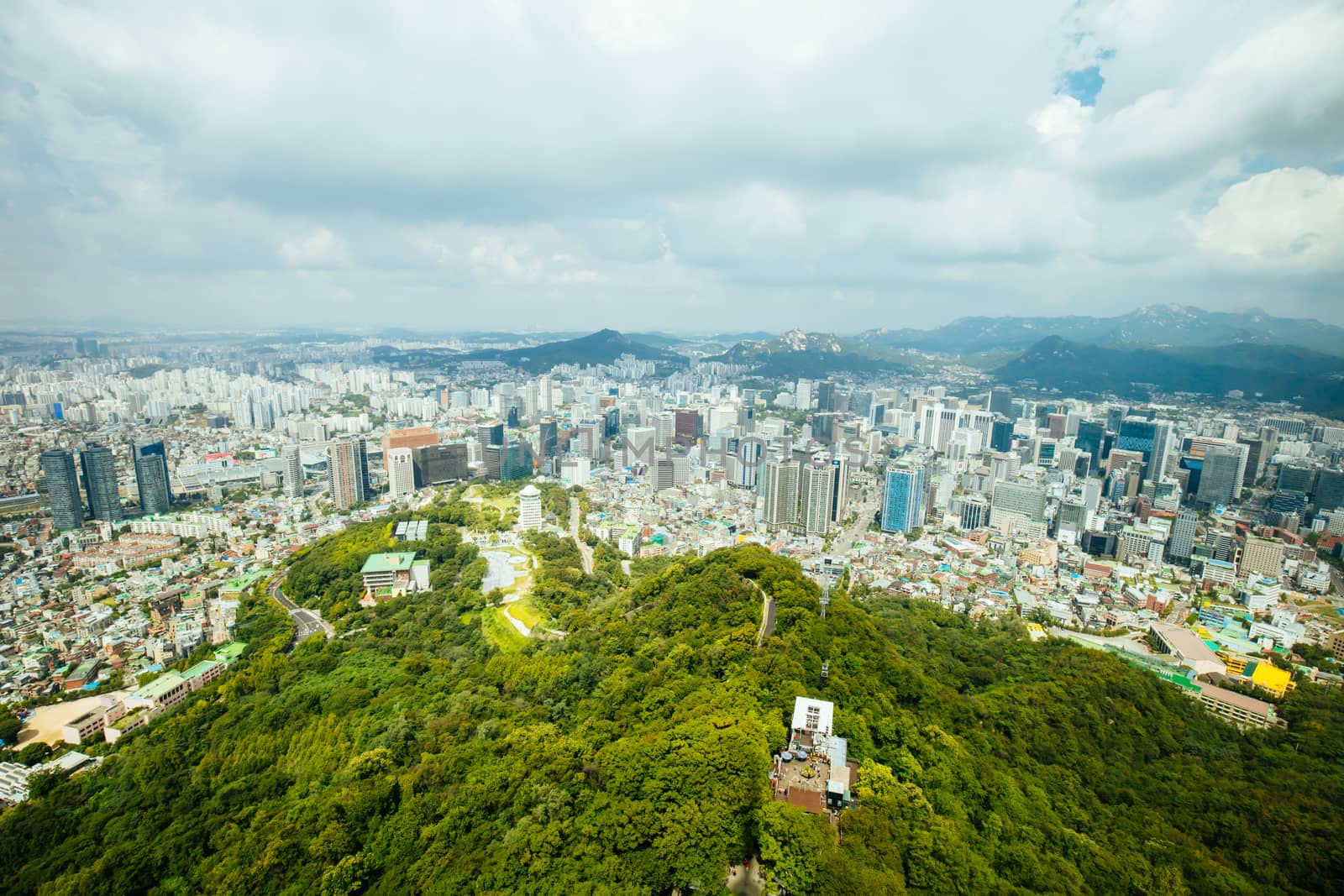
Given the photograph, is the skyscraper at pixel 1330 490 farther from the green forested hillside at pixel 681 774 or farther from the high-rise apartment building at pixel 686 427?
the high-rise apartment building at pixel 686 427

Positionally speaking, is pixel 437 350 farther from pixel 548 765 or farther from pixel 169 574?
pixel 548 765

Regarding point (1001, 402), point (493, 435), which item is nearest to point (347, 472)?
point (493, 435)

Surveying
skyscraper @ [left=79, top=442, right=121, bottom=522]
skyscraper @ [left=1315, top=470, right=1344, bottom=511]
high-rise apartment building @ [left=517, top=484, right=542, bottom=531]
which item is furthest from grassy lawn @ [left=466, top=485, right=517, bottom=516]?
skyscraper @ [left=1315, top=470, right=1344, bottom=511]

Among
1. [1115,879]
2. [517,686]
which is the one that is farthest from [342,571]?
[1115,879]

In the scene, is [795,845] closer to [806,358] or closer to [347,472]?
[347,472]

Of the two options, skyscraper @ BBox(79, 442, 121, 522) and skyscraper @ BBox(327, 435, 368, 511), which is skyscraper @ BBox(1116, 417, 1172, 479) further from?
skyscraper @ BBox(79, 442, 121, 522)

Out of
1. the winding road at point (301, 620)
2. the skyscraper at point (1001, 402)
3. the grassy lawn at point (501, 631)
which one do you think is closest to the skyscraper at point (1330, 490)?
the skyscraper at point (1001, 402)
